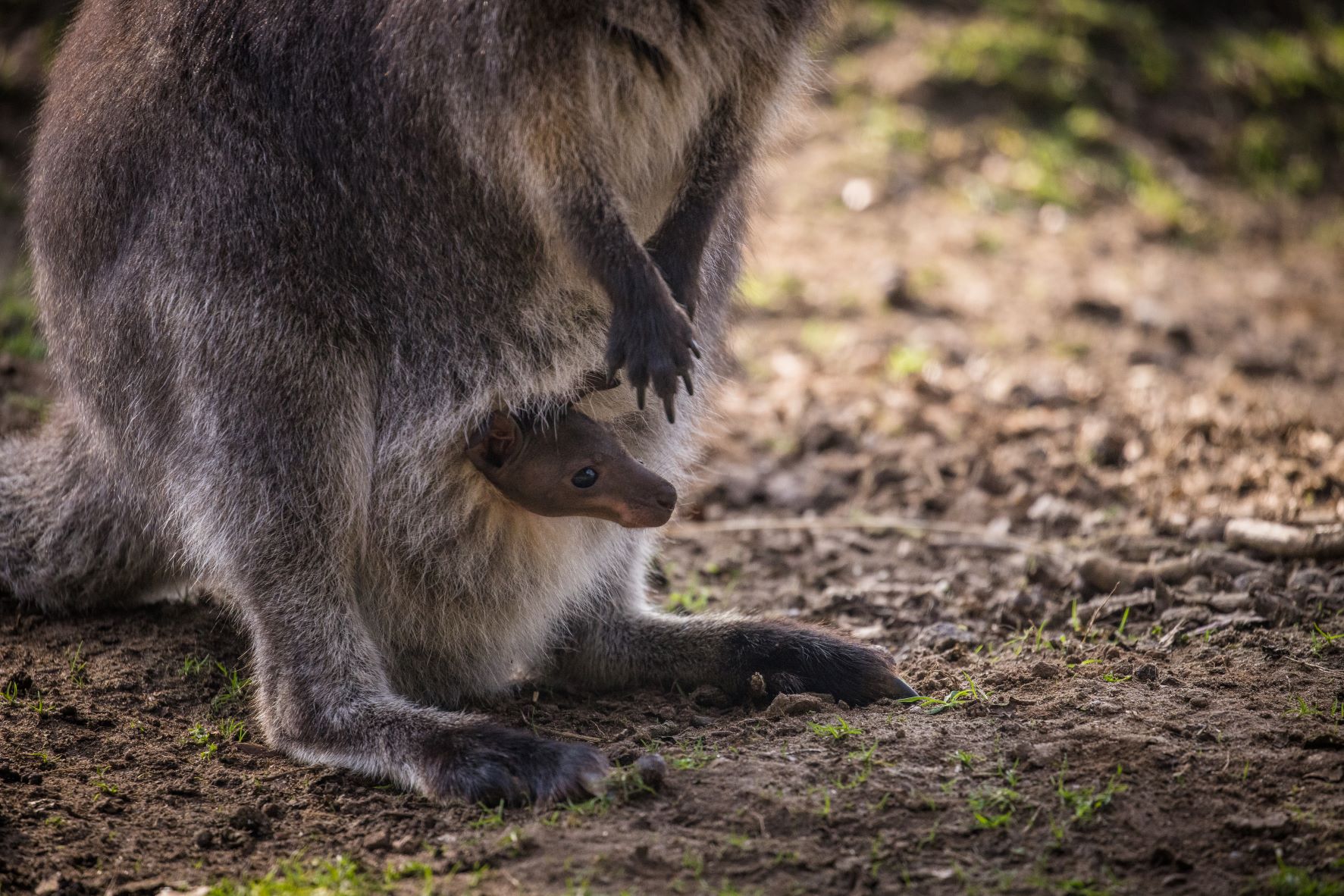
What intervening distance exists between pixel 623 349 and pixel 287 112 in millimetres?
1015

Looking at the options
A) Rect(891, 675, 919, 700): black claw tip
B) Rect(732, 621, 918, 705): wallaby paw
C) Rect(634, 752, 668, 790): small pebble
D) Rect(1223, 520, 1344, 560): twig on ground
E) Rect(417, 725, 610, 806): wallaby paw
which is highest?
Rect(417, 725, 610, 806): wallaby paw

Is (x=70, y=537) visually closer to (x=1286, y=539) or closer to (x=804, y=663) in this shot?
(x=804, y=663)

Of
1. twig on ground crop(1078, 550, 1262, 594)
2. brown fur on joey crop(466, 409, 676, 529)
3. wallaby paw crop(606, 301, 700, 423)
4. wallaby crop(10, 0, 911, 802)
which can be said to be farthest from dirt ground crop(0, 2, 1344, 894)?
wallaby paw crop(606, 301, 700, 423)

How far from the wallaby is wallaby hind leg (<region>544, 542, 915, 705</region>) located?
0.7 inches

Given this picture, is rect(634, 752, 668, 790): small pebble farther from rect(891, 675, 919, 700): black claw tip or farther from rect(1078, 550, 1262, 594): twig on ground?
rect(1078, 550, 1262, 594): twig on ground

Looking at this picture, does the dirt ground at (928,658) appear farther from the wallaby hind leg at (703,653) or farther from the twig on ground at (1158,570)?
the wallaby hind leg at (703,653)

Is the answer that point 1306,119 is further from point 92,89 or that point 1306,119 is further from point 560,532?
point 92,89

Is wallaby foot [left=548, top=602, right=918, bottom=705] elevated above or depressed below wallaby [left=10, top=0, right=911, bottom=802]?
below

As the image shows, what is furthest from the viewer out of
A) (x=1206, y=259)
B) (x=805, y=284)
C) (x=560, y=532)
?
(x=1206, y=259)

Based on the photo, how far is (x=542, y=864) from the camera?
266 centimetres

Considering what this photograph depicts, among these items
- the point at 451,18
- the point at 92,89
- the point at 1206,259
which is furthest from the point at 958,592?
the point at 1206,259

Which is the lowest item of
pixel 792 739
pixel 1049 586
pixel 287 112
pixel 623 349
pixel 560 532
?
pixel 1049 586

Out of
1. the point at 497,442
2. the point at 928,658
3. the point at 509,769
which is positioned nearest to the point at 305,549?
the point at 497,442

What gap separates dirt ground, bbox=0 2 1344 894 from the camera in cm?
271
